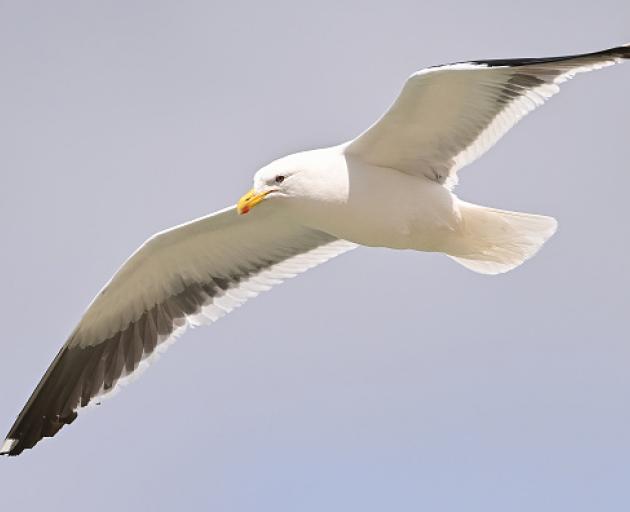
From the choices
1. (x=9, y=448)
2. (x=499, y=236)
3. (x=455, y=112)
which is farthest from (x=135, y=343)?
(x=455, y=112)

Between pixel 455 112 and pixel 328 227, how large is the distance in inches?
46.7

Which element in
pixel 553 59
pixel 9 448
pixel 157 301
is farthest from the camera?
pixel 157 301

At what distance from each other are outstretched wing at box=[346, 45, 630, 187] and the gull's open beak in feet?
2.41

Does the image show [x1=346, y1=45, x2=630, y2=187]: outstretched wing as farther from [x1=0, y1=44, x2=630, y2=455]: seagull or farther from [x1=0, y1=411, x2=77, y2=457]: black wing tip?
A: [x1=0, y1=411, x2=77, y2=457]: black wing tip

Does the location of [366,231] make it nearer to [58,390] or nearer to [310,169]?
[310,169]

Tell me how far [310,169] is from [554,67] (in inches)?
68.8

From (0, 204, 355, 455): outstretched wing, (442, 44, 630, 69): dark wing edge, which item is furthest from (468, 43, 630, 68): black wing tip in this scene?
(0, 204, 355, 455): outstretched wing

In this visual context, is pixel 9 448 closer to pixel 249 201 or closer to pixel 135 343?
pixel 135 343

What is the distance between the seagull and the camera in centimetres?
952

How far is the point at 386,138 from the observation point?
9789 mm

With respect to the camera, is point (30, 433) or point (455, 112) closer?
point (455, 112)

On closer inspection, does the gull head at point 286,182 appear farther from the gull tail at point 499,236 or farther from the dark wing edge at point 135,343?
the dark wing edge at point 135,343

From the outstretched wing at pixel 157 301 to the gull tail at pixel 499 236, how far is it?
1.34 metres

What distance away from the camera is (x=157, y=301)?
37.3ft
